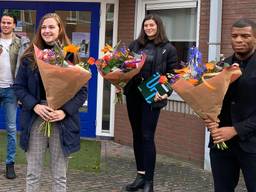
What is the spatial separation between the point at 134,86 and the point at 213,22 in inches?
72.3

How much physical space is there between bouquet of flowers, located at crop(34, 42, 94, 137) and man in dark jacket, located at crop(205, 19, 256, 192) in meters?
1.06

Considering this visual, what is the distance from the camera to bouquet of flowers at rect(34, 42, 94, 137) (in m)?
3.73

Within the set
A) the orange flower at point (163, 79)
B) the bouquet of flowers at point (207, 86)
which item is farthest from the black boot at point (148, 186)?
the bouquet of flowers at point (207, 86)

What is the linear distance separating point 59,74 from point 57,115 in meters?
0.35

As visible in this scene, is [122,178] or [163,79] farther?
[122,178]

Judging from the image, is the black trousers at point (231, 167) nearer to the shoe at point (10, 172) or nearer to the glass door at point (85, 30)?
the shoe at point (10, 172)

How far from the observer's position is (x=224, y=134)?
3420 mm

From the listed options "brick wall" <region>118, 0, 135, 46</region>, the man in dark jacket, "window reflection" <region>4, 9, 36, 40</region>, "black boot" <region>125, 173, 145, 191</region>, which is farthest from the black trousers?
"window reflection" <region>4, 9, 36, 40</region>

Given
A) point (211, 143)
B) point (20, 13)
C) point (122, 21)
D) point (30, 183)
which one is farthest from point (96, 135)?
point (211, 143)

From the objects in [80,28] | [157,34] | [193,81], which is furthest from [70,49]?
[80,28]

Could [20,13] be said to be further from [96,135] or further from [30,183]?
[30,183]

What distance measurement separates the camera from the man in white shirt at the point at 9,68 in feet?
18.5

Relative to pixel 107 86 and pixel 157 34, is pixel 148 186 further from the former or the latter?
pixel 107 86

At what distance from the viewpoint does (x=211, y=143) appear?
142 inches
